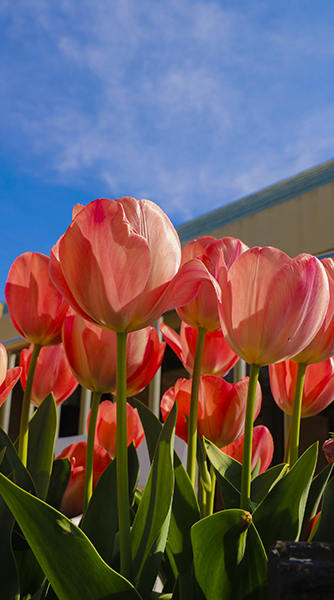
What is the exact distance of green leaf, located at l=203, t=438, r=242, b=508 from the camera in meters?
0.23

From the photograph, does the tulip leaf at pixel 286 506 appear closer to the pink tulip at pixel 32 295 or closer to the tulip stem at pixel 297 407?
the tulip stem at pixel 297 407

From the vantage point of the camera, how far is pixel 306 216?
6.08ft

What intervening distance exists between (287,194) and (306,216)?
0.54 feet

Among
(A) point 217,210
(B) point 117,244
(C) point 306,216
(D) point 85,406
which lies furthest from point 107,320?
(D) point 85,406

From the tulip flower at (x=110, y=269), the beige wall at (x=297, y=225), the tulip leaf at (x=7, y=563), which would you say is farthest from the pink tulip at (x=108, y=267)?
the beige wall at (x=297, y=225)

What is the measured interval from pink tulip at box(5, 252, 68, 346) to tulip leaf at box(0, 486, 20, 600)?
0.10 metres

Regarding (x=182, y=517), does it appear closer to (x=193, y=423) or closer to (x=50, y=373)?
(x=193, y=423)

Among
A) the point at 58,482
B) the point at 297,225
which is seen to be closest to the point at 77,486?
the point at 58,482

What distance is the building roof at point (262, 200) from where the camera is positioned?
186 cm

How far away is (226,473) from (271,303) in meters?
0.12

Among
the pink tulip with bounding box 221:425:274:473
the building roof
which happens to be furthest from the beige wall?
the pink tulip with bounding box 221:425:274:473

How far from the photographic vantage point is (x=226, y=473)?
26 centimetres

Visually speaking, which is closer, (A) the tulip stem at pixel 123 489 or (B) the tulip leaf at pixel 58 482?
(A) the tulip stem at pixel 123 489

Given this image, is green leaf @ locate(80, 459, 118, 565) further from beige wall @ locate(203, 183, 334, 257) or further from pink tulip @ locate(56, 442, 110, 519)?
beige wall @ locate(203, 183, 334, 257)
